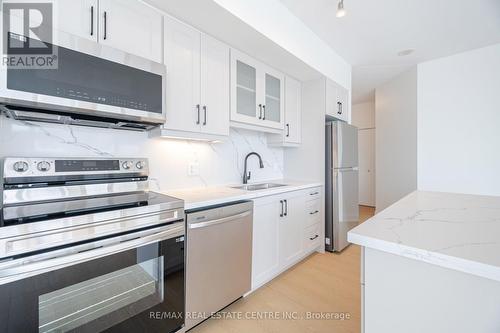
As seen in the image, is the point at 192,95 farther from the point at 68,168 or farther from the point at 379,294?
the point at 379,294

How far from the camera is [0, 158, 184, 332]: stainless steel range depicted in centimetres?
91

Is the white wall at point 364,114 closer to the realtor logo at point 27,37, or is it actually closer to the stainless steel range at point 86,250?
the stainless steel range at point 86,250

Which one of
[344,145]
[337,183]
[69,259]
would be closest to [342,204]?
[337,183]

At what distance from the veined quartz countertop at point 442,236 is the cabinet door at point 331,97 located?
1939 millimetres

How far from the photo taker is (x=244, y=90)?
7.44 feet

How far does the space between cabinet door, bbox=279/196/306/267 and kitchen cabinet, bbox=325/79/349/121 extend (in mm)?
1320

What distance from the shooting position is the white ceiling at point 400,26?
85.2 inches

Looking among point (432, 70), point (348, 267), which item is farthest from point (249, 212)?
point (432, 70)

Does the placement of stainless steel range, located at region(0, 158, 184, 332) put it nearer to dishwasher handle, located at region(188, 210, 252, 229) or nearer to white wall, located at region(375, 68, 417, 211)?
dishwasher handle, located at region(188, 210, 252, 229)

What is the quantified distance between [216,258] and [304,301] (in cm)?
90

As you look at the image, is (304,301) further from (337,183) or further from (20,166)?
(20,166)

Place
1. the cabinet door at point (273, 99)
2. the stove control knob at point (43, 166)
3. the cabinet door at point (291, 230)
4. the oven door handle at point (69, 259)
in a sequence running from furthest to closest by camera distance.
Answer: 1. the cabinet door at point (273, 99)
2. the cabinet door at point (291, 230)
3. the stove control knob at point (43, 166)
4. the oven door handle at point (69, 259)

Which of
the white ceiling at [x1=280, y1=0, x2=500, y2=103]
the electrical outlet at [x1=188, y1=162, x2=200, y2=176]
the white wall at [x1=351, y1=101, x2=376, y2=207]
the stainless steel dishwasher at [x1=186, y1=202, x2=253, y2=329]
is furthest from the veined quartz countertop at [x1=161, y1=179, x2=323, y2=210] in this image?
the white wall at [x1=351, y1=101, x2=376, y2=207]

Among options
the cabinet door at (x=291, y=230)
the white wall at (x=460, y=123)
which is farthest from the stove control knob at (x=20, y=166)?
the white wall at (x=460, y=123)
